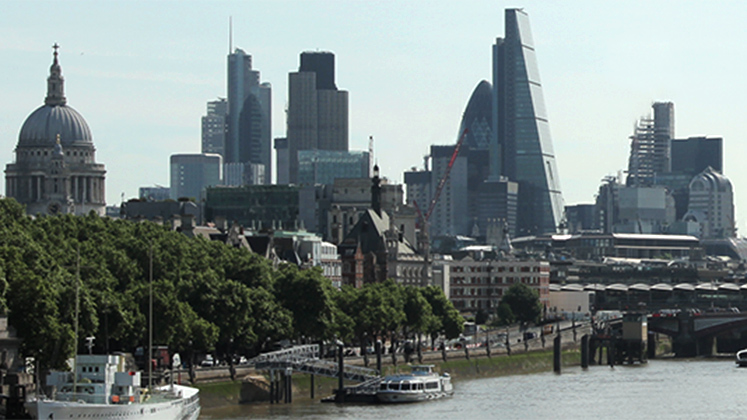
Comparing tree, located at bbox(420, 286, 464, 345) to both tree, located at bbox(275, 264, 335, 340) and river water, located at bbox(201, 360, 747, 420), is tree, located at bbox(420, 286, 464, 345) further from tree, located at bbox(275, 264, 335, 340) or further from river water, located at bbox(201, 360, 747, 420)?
tree, located at bbox(275, 264, 335, 340)

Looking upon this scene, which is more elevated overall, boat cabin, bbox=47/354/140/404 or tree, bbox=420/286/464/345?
tree, bbox=420/286/464/345

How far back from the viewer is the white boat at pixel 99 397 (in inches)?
3666

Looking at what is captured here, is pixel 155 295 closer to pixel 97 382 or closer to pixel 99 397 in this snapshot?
pixel 97 382

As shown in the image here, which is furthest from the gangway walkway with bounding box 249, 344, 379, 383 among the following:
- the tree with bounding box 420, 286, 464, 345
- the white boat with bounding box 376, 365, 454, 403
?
the tree with bounding box 420, 286, 464, 345

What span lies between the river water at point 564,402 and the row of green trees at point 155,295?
6581 millimetres

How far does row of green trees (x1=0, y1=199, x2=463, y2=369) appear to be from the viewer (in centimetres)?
10531

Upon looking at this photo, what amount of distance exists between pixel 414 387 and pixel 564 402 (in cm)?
1020

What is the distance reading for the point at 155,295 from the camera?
124625 millimetres

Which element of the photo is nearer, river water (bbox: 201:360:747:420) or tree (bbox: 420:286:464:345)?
river water (bbox: 201:360:747:420)

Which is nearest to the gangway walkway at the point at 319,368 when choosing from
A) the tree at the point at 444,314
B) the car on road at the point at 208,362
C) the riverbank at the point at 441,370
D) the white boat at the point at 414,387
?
the riverbank at the point at 441,370

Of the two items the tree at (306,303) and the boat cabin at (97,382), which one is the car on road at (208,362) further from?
the boat cabin at (97,382)

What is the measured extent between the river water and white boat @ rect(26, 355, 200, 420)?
19.5 meters

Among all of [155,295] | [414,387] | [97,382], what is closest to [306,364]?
[414,387]

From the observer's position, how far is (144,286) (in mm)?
127062
